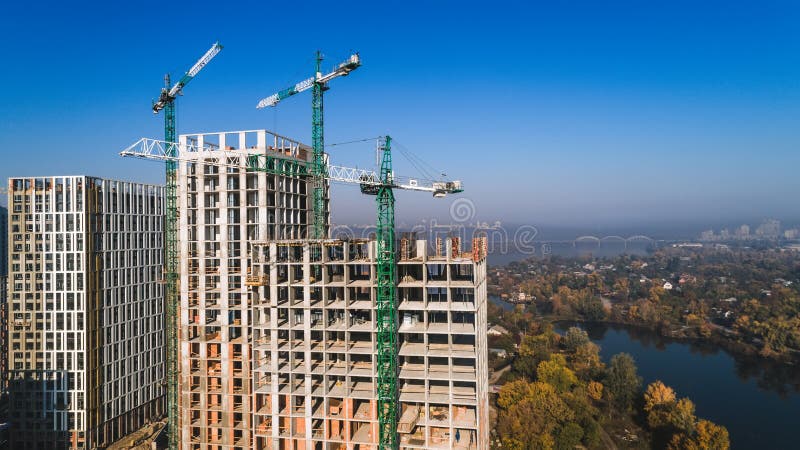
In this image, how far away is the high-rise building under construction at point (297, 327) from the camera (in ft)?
73.5

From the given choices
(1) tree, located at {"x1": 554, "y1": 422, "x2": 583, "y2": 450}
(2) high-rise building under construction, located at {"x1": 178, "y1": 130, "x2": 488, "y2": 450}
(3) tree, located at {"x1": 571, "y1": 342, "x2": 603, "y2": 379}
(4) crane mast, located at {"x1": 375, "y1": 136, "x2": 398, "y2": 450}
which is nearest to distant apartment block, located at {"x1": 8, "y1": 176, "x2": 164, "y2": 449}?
(2) high-rise building under construction, located at {"x1": 178, "y1": 130, "x2": 488, "y2": 450}

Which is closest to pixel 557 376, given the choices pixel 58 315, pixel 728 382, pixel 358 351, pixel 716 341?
pixel 728 382

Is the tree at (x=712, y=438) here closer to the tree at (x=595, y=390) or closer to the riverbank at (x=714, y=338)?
the tree at (x=595, y=390)

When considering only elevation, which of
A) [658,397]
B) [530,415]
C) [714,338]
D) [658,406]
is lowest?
[714,338]

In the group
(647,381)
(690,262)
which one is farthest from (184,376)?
(690,262)

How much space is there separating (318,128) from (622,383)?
3606 cm

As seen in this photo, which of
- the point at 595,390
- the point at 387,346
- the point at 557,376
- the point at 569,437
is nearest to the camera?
the point at 387,346

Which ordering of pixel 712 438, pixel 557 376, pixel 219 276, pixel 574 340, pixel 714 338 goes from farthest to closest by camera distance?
1. pixel 714 338
2. pixel 574 340
3. pixel 557 376
4. pixel 712 438
5. pixel 219 276

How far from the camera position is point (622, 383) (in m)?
43.6

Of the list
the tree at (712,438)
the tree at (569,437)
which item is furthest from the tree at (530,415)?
the tree at (712,438)

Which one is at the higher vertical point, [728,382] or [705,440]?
[705,440]

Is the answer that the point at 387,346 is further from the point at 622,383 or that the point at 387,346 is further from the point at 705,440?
the point at 622,383

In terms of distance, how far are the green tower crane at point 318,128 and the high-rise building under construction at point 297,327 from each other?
3487 mm

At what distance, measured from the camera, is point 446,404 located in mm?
22078
